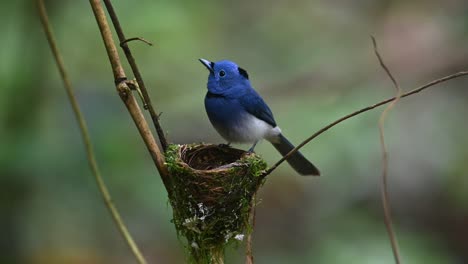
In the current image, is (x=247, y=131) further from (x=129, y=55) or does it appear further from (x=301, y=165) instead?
(x=129, y=55)

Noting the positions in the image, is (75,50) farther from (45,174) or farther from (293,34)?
(293,34)

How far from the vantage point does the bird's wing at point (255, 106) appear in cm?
429

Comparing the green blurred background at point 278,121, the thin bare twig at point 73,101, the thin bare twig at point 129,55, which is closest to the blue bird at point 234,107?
the green blurred background at point 278,121

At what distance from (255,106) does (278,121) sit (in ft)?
6.06

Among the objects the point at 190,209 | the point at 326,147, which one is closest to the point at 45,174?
the point at 190,209

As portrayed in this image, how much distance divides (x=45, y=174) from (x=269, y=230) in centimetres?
A: 275

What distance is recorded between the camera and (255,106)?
4.34 m

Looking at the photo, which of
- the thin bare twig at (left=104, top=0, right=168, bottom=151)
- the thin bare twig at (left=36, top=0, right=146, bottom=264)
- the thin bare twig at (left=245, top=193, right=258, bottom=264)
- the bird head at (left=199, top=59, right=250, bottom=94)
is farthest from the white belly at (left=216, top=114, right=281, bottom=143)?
the thin bare twig at (left=36, top=0, right=146, bottom=264)

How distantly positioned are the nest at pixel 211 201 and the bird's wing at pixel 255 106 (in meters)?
1.28

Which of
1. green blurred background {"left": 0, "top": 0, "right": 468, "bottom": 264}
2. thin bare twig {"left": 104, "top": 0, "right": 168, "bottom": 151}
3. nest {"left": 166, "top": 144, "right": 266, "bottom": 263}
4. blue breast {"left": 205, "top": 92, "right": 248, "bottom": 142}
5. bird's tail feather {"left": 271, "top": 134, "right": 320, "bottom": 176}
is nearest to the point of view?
thin bare twig {"left": 104, "top": 0, "right": 168, "bottom": 151}

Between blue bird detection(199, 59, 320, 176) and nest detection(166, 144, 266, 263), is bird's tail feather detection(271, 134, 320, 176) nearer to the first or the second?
blue bird detection(199, 59, 320, 176)

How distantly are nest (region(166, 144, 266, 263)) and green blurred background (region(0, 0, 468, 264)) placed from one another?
178 cm

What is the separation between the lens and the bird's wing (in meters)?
4.29

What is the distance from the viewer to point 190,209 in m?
2.78
